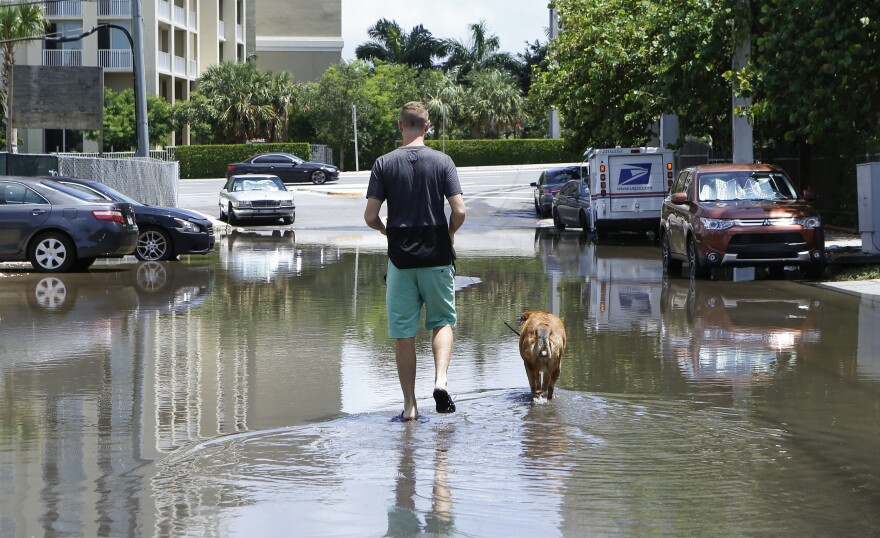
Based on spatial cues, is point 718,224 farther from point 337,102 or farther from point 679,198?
point 337,102

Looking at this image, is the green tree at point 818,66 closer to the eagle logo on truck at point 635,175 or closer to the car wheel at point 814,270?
the car wheel at point 814,270

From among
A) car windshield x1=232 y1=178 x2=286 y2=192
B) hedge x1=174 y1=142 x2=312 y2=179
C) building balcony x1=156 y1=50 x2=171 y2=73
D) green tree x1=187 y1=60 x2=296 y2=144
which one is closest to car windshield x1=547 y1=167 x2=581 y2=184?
car windshield x1=232 y1=178 x2=286 y2=192

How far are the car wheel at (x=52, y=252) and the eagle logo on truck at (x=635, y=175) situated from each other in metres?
13.7

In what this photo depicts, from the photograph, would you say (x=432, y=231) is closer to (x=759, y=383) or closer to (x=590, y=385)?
(x=590, y=385)

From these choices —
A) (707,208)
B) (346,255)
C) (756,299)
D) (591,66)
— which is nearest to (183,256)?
(346,255)

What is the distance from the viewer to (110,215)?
772 inches

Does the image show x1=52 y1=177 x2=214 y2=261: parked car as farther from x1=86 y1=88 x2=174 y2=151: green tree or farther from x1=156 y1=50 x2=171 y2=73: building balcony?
x1=156 y1=50 x2=171 y2=73: building balcony

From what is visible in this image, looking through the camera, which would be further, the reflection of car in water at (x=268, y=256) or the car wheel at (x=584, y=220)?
the car wheel at (x=584, y=220)

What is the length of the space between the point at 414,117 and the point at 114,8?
196 feet

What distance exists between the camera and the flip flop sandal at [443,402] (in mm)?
7801

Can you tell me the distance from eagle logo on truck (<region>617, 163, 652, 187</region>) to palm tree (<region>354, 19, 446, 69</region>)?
2538 inches

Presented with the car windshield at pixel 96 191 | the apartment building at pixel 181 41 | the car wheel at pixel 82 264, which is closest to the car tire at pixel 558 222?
the car windshield at pixel 96 191

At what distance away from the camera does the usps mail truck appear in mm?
28984

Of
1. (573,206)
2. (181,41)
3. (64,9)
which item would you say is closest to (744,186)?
(573,206)
